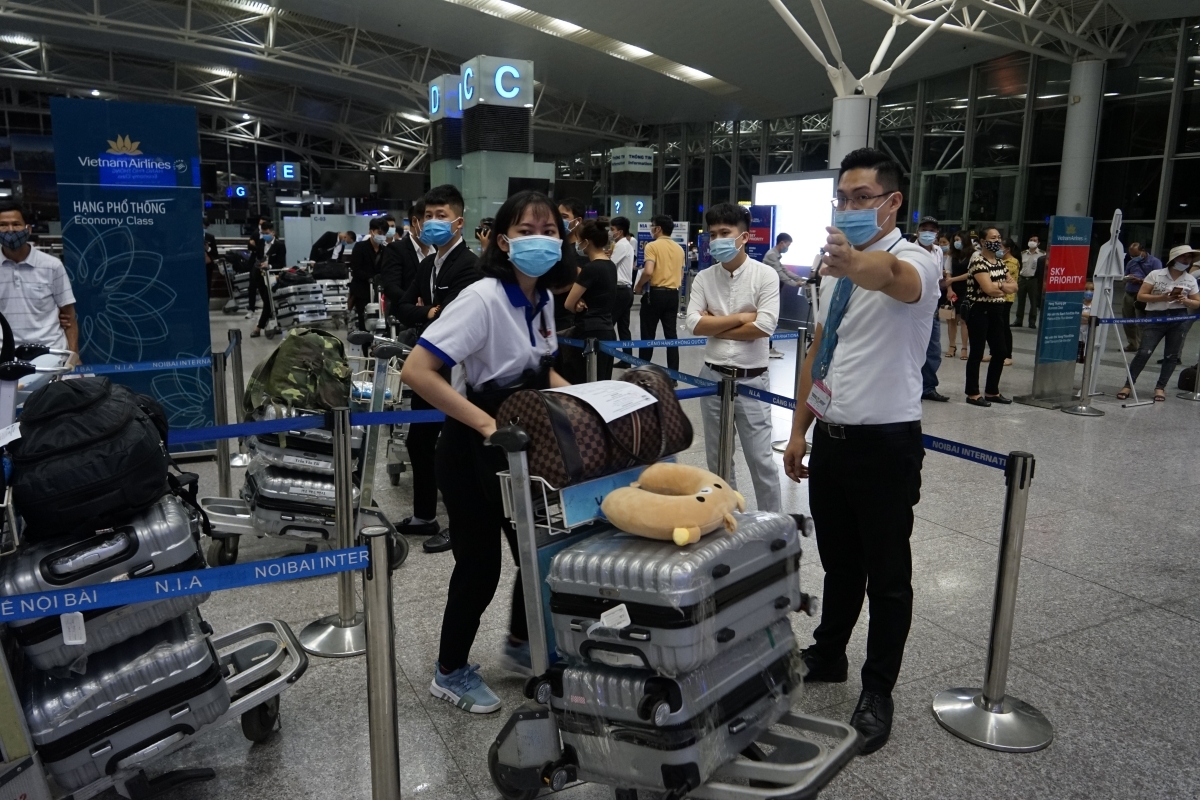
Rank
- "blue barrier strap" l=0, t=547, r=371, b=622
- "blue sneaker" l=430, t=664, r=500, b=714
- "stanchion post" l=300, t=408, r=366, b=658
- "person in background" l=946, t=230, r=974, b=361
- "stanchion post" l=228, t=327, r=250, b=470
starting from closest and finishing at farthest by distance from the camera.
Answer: "blue barrier strap" l=0, t=547, r=371, b=622
"blue sneaker" l=430, t=664, r=500, b=714
"stanchion post" l=300, t=408, r=366, b=658
"stanchion post" l=228, t=327, r=250, b=470
"person in background" l=946, t=230, r=974, b=361

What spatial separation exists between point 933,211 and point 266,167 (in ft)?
104

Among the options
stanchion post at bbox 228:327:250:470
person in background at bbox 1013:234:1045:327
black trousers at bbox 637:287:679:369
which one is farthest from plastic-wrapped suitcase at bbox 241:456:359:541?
person in background at bbox 1013:234:1045:327

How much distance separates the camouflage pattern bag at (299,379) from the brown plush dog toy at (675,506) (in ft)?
8.40

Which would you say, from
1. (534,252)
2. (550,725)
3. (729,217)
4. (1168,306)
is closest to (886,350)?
(534,252)

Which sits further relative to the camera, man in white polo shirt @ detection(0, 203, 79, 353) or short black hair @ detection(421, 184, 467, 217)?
short black hair @ detection(421, 184, 467, 217)

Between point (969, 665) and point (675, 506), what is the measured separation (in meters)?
1.92

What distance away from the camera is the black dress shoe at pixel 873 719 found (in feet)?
8.82

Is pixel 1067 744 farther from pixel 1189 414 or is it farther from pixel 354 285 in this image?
pixel 354 285

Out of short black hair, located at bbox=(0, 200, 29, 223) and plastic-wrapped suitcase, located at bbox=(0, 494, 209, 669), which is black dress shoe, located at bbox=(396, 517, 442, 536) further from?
short black hair, located at bbox=(0, 200, 29, 223)

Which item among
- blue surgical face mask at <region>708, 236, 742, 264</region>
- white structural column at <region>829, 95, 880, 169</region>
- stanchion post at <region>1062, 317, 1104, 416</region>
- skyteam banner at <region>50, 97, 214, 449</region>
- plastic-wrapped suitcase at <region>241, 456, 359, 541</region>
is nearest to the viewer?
plastic-wrapped suitcase at <region>241, 456, 359, 541</region>

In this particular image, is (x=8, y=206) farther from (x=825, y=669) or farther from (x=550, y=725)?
(x=825, y=669)

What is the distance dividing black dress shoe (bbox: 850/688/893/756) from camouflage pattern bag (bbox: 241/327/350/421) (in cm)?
283

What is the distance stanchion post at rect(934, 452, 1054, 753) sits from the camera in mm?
2750

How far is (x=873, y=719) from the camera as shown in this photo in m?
2.72
